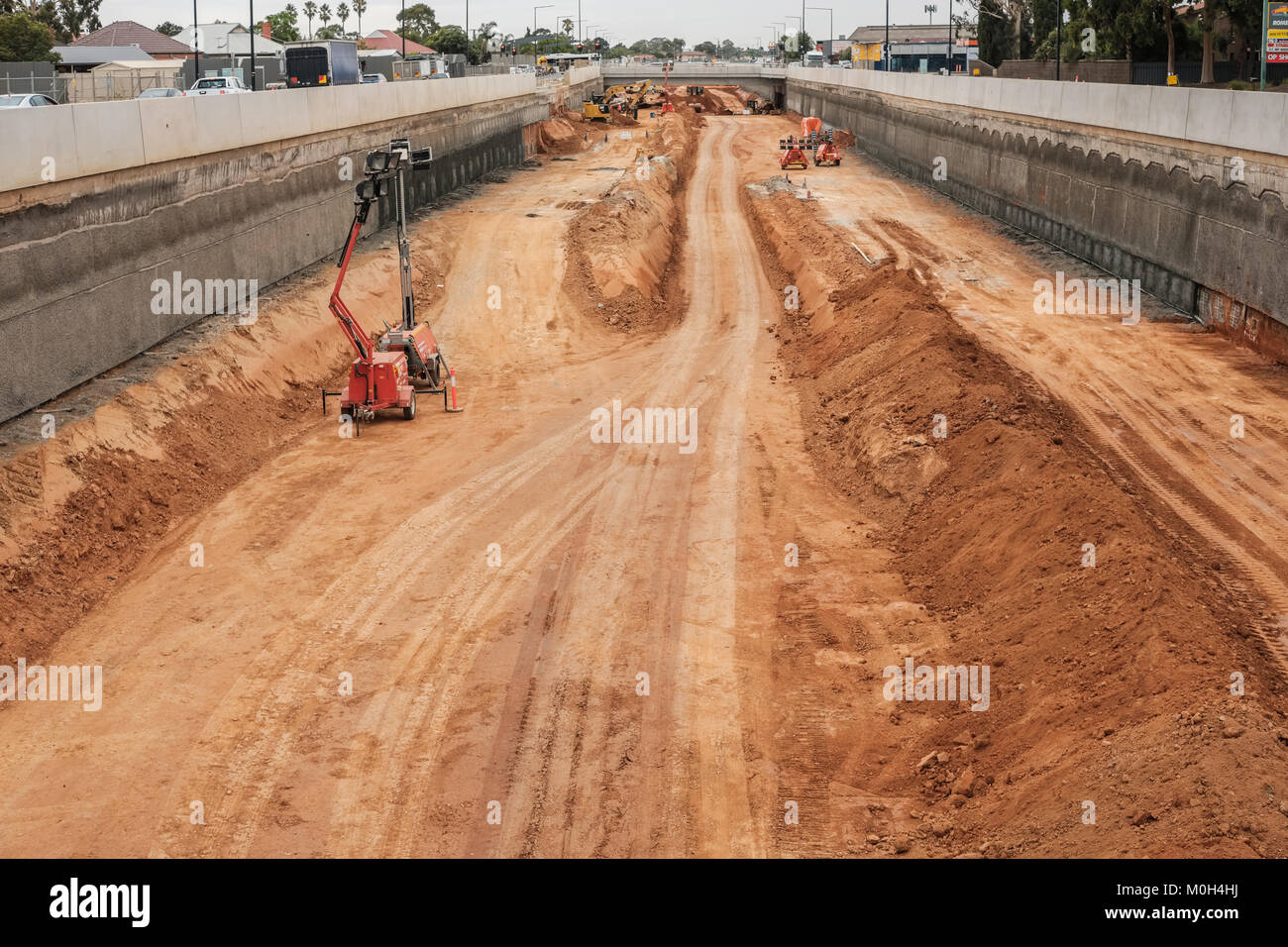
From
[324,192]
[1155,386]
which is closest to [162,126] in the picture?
[324,192]

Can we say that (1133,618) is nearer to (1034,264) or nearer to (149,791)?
(149,791)

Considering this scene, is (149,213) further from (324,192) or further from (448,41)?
(448,41)

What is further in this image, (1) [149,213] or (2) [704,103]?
(2) [704,103]

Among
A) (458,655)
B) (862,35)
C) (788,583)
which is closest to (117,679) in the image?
(458,655)

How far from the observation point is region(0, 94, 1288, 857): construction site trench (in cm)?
1054

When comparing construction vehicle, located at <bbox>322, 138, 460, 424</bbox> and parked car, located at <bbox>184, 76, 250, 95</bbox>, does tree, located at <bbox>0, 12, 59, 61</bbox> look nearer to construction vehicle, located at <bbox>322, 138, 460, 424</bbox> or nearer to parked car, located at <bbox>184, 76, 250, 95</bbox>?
parked car, located at <bbox>184, 76, 250, 95</bbox>

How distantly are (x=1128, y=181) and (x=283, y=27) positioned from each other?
399ft

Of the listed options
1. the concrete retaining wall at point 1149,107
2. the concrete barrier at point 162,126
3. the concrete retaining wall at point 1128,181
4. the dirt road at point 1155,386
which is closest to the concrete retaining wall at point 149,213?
the concrete barrier at point 162,126

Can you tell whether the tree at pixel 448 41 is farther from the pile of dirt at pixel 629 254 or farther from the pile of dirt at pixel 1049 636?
the pile of dirt at pixel 1049 636

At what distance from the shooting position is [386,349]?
23031mm

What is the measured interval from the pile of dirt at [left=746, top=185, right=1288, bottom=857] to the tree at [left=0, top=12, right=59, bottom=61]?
64.2 m

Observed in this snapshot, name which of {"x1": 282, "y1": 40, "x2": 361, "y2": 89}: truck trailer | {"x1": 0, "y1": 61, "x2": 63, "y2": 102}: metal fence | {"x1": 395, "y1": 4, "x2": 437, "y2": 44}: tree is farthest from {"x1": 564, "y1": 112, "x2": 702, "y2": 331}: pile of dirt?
{"x1": 395, "y1": 4, "x2": 437, "y2": 44}: tree

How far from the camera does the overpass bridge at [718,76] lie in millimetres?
112062
